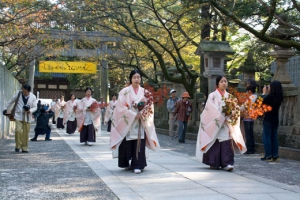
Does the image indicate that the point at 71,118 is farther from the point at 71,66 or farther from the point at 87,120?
the point at 71,66

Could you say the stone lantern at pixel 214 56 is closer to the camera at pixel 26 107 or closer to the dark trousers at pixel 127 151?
the camera at pixel 26 107

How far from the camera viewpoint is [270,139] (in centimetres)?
1013

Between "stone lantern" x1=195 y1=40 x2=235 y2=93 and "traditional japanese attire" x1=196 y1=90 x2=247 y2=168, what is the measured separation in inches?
266

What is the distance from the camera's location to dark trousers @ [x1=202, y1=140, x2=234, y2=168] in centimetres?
848

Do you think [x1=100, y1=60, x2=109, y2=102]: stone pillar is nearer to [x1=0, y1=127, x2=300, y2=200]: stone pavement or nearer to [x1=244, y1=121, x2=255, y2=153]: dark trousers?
[x1=244, y1=121, x2=255, y2=153]: dark trousers

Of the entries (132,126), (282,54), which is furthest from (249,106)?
(282,54)

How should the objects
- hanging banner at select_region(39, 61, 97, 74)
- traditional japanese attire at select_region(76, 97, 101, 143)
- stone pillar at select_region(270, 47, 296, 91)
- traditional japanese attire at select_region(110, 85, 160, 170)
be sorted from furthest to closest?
hanging banner at select_region(39, 61, 97, 74), traditional japanese attire at select_region(76, 97, 101, 143), stone pillar at select_region(270, 47, 296, 91), traditional japanese attire at select_region(110, 85, 160, 170)

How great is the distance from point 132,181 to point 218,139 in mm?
2129

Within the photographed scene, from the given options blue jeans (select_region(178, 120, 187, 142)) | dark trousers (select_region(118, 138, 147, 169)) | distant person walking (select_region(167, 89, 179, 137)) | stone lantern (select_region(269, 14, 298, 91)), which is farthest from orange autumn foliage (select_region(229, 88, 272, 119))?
distant person walking (select_region(167, 89, 179, 137))

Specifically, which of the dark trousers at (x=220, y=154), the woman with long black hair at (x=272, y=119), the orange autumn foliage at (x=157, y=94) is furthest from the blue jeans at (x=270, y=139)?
the orange autumn foliage at (x=157, y=94)

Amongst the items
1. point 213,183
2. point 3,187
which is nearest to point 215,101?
point 213,183

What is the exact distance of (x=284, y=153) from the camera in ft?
36.6

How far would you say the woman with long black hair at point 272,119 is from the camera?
9922 mm

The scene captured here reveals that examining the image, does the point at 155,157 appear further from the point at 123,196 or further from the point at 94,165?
the point at 123,196
